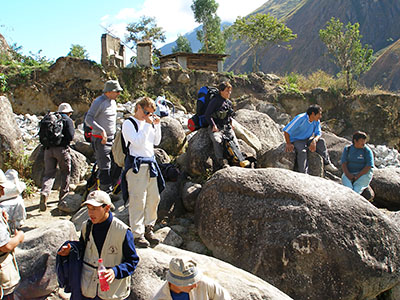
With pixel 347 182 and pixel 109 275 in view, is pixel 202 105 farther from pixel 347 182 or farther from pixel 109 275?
pixel 109 275

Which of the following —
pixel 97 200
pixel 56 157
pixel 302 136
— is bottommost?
pixel 302 136

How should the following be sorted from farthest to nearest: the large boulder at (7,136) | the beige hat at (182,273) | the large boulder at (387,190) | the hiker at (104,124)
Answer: the large boulder at (7,136), the large boulder at (387,190), the hiker at (104,124), the beige hat at (182,273)

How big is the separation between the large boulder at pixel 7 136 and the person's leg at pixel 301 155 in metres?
6.22

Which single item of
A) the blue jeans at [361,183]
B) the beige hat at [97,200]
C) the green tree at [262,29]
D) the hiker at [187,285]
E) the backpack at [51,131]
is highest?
the green tree at [262,29]

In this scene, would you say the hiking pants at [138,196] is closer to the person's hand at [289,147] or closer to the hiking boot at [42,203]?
the hiking boot at [42,203]

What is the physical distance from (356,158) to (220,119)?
2671 mm

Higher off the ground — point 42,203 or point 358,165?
point 42,203

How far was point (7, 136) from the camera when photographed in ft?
25.9

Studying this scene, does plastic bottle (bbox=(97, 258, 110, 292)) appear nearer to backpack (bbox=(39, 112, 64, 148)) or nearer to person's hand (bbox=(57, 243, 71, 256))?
person's hand (bbox=(57, 243, 71, 256))

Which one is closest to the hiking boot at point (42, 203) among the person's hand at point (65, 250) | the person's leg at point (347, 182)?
the person's hand at point (65, 250)

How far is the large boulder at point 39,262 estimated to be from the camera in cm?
392

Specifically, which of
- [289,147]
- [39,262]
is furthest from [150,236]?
[289,147]

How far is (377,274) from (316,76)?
1794cm

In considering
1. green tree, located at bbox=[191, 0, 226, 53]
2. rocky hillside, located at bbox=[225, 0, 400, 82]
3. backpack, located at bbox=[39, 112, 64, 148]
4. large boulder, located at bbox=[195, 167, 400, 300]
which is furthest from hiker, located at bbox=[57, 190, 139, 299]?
rocky hillside, located at bbox=[225, 0, 400, 82]
